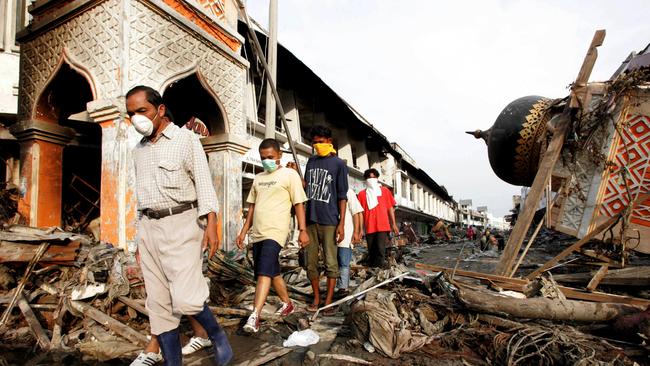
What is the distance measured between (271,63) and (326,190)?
13.3 ft

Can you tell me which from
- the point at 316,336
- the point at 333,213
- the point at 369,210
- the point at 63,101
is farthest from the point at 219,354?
the point at 63,101

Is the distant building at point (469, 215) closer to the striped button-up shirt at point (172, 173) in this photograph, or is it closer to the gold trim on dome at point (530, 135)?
the gold trim on dome at point (530, 135)

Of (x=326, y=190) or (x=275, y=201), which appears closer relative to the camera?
(x=275, y=201)

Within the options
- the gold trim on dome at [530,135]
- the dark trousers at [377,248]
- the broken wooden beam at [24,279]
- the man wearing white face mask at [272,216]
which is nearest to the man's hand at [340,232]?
the man wearing white face mask at [272,216]

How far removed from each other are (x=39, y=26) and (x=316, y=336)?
6.05 metres

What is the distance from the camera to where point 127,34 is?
181 inches

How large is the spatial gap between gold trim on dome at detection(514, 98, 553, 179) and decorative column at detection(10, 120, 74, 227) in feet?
25.1

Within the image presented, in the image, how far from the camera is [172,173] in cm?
230

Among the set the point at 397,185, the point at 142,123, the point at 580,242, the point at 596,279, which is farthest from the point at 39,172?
the point at 397,185

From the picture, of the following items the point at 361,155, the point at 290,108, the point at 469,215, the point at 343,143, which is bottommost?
the point at 469,215

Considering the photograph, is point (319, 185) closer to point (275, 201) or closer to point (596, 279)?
point (275, 201)

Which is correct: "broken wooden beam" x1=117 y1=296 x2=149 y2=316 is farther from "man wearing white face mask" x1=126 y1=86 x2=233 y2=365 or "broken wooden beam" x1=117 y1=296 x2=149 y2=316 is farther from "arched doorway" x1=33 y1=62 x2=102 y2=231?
"arched doorway" x1=33 y1=62 x2=102 y2=231

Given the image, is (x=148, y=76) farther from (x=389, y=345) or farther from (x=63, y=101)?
(x=389, y=345)

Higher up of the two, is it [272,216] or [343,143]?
[343,143]
